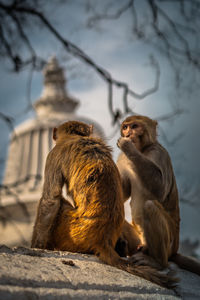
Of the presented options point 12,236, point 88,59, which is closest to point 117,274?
point 88,59

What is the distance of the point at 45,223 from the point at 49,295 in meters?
0.99

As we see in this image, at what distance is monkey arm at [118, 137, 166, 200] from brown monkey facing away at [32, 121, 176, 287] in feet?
0.63

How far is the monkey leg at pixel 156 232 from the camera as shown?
292 cm

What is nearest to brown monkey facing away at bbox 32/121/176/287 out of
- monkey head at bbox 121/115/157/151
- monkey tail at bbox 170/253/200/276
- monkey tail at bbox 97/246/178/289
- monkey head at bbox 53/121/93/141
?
monkey tail at bbox 97/246/178/289

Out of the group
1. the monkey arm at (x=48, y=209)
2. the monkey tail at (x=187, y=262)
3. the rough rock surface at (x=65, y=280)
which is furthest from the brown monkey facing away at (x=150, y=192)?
the monkey arm at (x=48, y=209)

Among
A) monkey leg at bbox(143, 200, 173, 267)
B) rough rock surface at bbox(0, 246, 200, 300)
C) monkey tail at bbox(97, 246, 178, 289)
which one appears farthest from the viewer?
monkey leg at bbox(143, 200, 173, 267)

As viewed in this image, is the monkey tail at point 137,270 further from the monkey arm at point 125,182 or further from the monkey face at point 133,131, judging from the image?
the monkey face at point 133,131

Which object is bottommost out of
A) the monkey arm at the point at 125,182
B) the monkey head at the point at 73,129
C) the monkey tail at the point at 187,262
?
the monkey tail at the point at 187,262

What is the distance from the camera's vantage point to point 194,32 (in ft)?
18.3

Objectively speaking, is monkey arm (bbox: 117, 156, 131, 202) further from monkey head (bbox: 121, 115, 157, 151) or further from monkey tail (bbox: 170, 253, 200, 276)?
monkey tail (bbox: 170, 253, 200, 276)

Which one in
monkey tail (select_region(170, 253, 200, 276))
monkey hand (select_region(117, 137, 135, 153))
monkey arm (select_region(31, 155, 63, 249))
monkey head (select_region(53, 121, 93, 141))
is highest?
monkey head (select_region(53, 121, 93, 141))

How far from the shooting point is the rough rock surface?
183cm

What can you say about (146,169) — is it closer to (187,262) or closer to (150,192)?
(150,192)

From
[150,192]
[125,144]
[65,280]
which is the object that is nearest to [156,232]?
[150,192]
